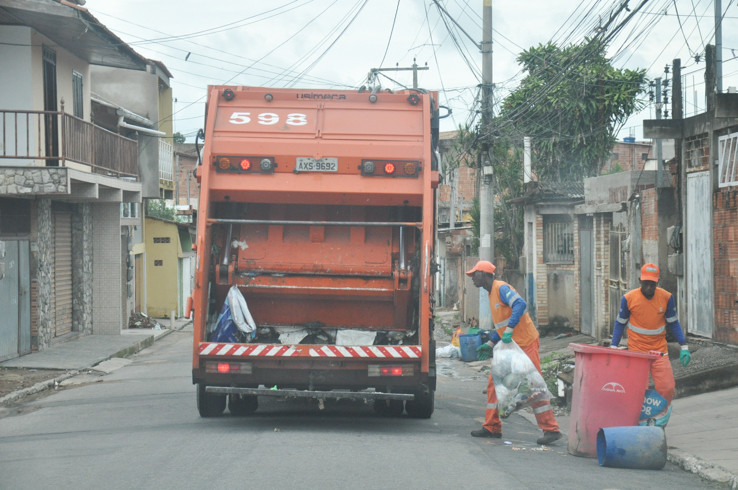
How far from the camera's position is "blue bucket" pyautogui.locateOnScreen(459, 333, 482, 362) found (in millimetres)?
17203

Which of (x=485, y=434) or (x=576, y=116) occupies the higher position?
(x=576, y=116)

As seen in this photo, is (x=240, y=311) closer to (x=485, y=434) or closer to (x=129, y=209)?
(x=485, y=434)

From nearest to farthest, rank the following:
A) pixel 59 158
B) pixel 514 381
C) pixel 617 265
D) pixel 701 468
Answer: pixel 701 468 → pixel 514 381 → pixel 617 265 → pixel 59 158

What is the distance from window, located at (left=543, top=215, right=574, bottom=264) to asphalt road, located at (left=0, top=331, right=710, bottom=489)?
30.1ft

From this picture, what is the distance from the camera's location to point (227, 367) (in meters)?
8.58

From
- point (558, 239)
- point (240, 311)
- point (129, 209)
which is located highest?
point (129, 209)

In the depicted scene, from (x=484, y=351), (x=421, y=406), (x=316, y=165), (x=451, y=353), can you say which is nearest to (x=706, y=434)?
(x=484, y=351)

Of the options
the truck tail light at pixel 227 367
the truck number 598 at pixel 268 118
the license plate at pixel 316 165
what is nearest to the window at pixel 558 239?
the truck number 598 at pixel 268 118

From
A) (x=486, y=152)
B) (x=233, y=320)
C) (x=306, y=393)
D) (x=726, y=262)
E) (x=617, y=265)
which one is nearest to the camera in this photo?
(x=306, y=393)

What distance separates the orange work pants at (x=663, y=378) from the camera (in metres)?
7.84

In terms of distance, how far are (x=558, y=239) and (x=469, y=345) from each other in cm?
444

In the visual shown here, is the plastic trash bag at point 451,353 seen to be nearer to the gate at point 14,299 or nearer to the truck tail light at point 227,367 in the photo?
the gate at point 14,299

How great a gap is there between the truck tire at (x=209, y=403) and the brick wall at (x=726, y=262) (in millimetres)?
6129

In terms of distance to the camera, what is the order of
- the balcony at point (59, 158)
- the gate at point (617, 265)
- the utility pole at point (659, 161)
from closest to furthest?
the utility pole at point (659, 161) → the gate at point (617, 265) → the balcony at point (59, 158)
